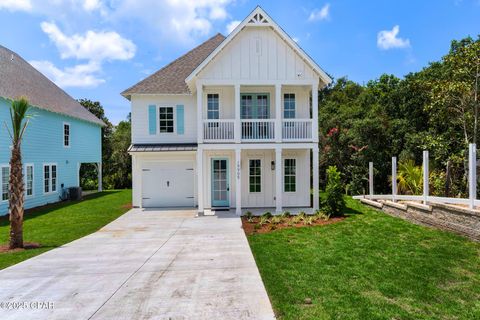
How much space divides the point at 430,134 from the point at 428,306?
49.7 feet

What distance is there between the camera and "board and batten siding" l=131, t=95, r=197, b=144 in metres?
16.6

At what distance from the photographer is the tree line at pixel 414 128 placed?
45.9ft

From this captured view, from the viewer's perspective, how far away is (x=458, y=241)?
8.69m

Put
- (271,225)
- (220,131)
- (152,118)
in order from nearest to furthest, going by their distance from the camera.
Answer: (271,225) < (220,131) < (152,118)

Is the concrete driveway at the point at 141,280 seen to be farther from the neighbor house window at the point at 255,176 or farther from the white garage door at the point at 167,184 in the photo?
the white garage door at the point at 167,184

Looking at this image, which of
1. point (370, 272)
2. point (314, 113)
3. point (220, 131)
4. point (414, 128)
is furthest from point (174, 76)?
point (370, 272)

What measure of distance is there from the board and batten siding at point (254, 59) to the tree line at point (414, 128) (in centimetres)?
697

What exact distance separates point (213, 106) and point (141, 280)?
10.4 metres

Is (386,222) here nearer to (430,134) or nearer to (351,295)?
(351,295)

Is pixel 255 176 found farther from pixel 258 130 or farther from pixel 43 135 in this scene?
pixel 43 135

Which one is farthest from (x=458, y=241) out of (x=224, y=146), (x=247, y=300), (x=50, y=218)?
(x=50, y=218)

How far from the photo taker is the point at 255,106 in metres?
15.6

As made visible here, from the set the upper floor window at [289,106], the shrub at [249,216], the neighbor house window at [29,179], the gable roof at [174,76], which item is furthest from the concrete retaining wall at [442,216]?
the neighbor house window at [29,179]

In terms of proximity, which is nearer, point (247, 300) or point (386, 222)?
point (247, 300)
